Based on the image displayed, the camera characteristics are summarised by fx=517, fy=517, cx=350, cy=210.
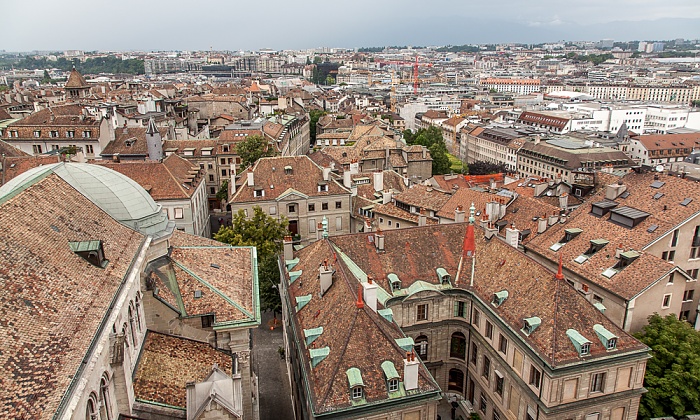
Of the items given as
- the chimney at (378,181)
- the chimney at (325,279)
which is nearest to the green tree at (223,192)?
the chimney at (378,181)

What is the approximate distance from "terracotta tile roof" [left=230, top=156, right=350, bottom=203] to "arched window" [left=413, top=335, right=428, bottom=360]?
117ft

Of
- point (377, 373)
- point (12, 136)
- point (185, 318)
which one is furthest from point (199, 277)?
point (12, 136)

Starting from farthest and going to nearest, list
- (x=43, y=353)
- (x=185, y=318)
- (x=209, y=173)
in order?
(x=209, y=173) → (x=185, y=318) → (x=43, y=353)

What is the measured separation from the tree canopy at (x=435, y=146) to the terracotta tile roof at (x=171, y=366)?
4244 inches

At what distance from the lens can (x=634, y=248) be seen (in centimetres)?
5122

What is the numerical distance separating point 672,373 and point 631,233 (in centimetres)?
1575

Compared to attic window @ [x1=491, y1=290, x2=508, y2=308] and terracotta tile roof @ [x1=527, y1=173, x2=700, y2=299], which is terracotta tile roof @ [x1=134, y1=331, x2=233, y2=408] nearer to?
attic window @ [x1=491, y1=290, x2=508, y2=308]

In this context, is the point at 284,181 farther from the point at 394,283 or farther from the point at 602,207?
the point at 602,207

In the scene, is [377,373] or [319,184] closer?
[377,373]

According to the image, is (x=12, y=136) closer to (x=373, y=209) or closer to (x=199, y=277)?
(x=373, y=209)

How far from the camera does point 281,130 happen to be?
419 ft

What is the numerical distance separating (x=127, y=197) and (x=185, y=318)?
9612 mm

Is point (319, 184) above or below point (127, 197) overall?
below

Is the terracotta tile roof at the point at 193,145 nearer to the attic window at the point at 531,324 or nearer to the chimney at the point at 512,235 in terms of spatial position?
the chimney at the point at 512,235
